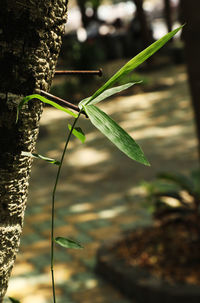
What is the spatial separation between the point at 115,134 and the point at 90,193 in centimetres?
718

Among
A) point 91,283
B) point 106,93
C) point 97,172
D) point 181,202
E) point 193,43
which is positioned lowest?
point 106,93

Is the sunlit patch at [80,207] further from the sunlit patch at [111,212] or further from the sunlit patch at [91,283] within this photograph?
the sunlit patch at [91,283]

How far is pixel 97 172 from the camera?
8.86 metres

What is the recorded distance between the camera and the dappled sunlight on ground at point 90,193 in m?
5.29

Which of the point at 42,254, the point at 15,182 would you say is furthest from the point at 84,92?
the point at 15,182

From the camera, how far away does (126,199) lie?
734 cm

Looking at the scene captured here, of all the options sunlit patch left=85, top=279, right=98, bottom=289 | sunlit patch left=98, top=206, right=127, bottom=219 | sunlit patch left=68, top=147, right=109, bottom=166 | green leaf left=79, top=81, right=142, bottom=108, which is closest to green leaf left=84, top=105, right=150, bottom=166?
green leaf left=79, top=81, right=142, bottom=108

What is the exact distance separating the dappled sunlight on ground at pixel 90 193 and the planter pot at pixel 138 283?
0.15m

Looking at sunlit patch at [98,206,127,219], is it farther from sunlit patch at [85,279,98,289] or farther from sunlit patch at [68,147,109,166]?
sunlit patch at [68,147,109,166]

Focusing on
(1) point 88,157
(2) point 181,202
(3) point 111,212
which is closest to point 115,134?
(2) point 181,202

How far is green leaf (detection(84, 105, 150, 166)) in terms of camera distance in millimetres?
651

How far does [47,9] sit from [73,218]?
6123mm

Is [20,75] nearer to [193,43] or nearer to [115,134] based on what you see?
[115,134]

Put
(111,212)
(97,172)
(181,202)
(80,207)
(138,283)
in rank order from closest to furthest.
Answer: (138,283)
(181,202)
(111,212)
(80,207)
(97,172)
